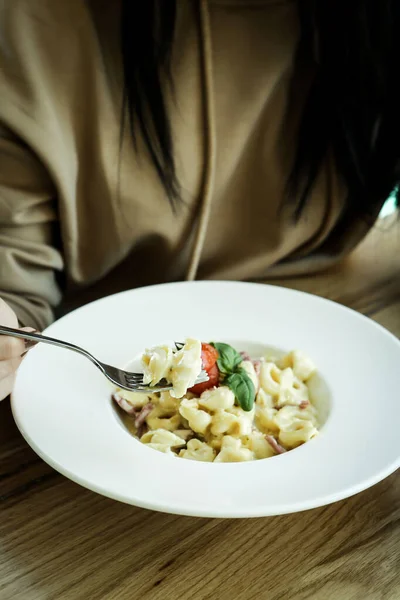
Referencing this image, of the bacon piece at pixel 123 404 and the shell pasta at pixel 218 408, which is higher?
the shell pasta at pixel 218 408

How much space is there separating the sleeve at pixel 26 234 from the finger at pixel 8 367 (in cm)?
28

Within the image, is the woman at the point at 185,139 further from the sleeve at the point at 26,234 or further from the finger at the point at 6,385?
the finger at the point at 6,385

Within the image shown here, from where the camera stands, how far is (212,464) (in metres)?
0.67

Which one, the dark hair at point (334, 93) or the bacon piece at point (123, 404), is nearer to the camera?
the bacon piece at point (123, 404)

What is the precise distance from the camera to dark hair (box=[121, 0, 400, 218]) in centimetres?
103

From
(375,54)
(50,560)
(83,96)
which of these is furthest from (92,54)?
(50,560)

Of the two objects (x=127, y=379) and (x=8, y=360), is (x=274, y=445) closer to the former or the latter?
(x=127, y=379)

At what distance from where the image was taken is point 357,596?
2.00 ft

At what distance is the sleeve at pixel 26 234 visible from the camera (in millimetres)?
981

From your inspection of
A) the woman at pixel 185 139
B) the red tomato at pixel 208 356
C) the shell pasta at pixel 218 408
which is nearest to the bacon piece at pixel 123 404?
the shell pasta at pixel 218 408

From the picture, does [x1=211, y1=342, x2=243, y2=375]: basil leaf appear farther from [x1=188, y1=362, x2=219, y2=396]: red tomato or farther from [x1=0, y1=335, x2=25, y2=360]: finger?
[x1=0, y1=335, x2=25, y2=360]: finger

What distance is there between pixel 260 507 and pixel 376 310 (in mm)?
629

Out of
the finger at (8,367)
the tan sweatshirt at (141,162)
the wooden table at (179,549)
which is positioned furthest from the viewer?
the tan sweatshirt at (141,162)

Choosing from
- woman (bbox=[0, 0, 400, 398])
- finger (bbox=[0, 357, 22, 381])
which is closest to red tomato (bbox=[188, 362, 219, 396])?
finger (bbox=[0, 357, 22, 381])
